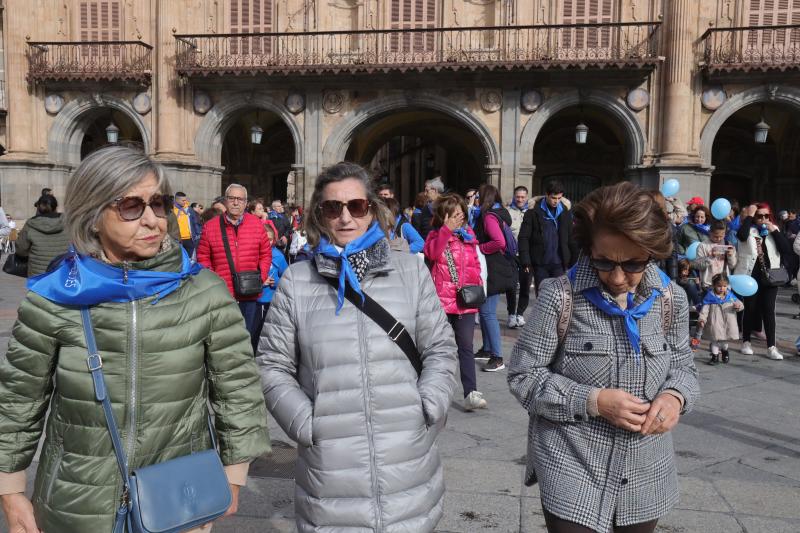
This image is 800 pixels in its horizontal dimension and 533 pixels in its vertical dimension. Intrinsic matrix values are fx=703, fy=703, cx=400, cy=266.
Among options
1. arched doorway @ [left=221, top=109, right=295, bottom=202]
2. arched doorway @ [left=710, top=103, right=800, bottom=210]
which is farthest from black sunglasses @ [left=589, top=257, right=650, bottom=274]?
arched doorway @ [left=221, top=109, right=295, bottom=202]

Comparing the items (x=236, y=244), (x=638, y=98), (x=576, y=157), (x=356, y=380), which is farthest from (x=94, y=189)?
(x=576, y=157)

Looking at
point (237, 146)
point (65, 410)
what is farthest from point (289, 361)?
point (237, 146)

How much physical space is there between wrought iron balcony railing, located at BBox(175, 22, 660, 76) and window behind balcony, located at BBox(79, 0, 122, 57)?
94.2 inches

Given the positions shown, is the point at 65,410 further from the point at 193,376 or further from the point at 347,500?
the point at 347,500

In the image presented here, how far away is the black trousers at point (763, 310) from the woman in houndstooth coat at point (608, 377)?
22.7ft

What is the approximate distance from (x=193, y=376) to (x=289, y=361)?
0.47 m

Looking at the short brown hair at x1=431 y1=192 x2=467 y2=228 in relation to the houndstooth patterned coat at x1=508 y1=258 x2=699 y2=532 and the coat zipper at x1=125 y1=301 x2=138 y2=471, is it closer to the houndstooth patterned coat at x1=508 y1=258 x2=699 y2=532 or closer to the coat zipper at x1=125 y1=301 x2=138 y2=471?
the houndstooth patterned coat at x1=508 y1=258 x2=699 y2=532

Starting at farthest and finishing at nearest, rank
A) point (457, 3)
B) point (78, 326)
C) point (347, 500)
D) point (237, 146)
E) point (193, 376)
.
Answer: point (237, 146)
point (457, 3)
point (347, 500)
point (193, 376)
point (78, 326)

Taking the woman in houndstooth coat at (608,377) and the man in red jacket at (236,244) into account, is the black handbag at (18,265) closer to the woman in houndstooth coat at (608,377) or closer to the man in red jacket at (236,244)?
the man in red jacket at (236,244)

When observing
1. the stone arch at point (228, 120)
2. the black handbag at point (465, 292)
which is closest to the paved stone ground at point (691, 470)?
the black handbag at point (465, 292)

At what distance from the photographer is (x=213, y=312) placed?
2064 mm

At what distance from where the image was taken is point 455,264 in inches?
235

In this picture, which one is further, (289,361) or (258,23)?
(258,23)

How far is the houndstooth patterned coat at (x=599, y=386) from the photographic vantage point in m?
2.19
